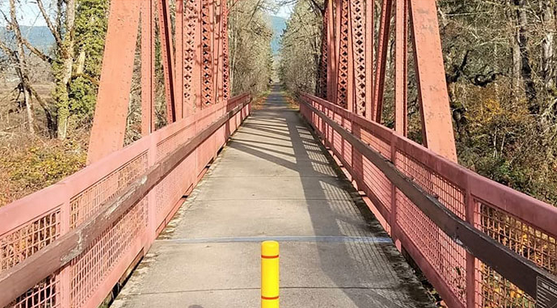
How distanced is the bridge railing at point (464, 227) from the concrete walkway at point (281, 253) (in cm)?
42

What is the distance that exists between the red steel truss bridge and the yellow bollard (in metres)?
A: 1.23

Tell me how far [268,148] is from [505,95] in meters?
8.23

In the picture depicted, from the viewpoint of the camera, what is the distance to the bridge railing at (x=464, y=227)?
9.24 feet

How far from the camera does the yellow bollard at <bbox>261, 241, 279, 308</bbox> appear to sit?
3002 mm

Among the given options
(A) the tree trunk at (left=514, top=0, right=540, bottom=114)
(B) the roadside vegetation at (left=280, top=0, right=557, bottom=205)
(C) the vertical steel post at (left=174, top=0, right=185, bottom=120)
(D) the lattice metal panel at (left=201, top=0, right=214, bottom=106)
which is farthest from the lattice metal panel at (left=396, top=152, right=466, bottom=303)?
→ (D) the lattice metal panel at (left=201, top=0, right=214, bottom=106)

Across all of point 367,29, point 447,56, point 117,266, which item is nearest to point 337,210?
point 117,266

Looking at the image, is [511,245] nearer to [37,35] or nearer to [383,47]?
[383,47]

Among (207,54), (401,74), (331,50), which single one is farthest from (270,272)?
(331,50)

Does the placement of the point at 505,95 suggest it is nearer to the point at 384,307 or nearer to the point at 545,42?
the point at 545,42

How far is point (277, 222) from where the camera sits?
7590 mm

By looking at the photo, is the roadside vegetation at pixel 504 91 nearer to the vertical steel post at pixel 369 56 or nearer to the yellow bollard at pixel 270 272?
the vertical steel post at pixel 369 56

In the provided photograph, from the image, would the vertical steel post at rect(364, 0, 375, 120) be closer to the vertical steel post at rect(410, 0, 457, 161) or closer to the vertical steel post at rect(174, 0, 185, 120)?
the vertical steel post at rect(174, 0, 185, 120)

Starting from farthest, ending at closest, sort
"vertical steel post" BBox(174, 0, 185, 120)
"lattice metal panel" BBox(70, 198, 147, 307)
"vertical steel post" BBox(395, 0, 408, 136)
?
"vertical steel post" BBox(174, 0, 185, 120), "vertical steel post" BBox(395, 0, 408, 136), "lattice metal panel" BBox(70, 198, 147, 307)

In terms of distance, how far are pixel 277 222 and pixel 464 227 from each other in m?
4.11
